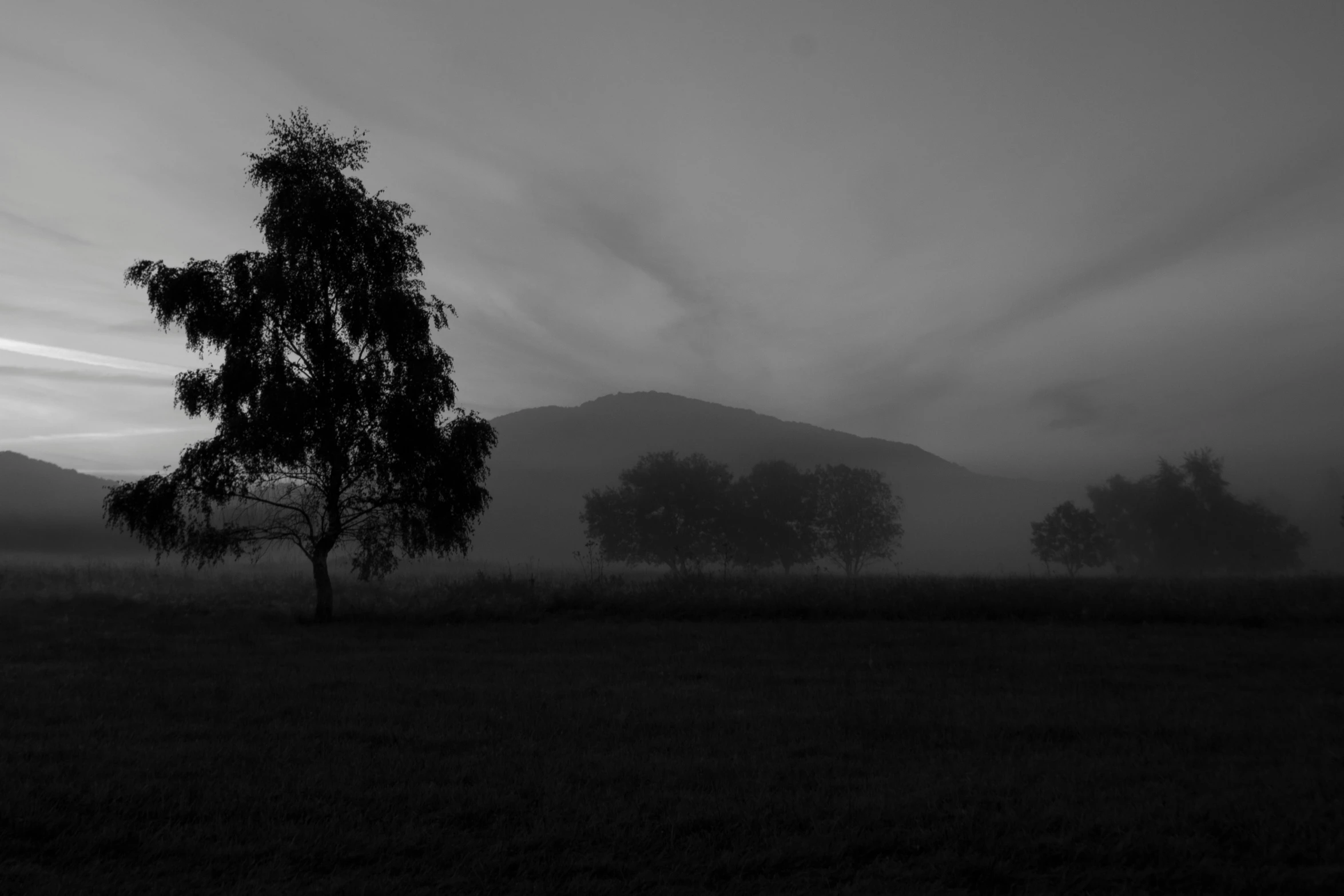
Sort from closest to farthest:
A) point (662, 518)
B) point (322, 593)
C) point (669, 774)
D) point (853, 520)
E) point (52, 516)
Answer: point (669, 774) < point (322, 593) < point (662, 518) < point (853, 520) < point (52, 516)

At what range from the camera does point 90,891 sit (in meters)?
4.96

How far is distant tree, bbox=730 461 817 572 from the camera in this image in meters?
72.8

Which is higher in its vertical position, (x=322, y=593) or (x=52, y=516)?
(x=52, y=516)

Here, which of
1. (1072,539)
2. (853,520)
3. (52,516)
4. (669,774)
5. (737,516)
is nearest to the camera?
(669,774)

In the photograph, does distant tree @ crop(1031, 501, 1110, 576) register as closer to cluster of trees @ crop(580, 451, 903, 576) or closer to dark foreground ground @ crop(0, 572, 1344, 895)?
cluster of trees @ crop(580, 451, 903, 576)

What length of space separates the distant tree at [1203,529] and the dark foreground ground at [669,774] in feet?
240

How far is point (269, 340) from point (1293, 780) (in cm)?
2435

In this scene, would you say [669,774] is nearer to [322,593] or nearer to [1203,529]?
[322,593]

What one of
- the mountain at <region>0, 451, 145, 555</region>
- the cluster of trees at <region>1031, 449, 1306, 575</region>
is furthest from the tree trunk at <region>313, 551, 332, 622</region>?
the cluster of trees at <region>1031, 449, 1306, 575</region>

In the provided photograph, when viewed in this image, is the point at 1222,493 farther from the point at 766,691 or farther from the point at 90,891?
the point at 90,891

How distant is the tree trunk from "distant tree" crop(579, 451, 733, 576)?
47029mm

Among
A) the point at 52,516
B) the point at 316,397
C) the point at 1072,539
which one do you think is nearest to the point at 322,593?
the point at 316,397

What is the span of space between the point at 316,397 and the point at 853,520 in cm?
6253

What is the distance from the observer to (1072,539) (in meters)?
83.0
